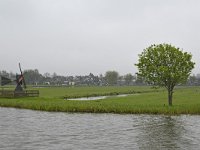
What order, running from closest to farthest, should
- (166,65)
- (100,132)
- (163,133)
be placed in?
(163,133), (100,132), (166,65)

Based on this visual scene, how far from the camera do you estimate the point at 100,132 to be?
30891 mm

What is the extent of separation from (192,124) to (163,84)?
1682 centimetres

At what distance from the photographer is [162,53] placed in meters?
51.3

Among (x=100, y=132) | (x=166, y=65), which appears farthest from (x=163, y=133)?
(x=166, y=65)

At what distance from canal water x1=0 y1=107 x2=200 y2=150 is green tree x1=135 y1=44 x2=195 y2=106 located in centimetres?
944

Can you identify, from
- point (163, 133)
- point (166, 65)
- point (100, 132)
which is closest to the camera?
point (163, 133)

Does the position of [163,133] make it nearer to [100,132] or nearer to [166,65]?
[100,132]

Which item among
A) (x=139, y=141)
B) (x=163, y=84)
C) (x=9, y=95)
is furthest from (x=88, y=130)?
(x=9, y=95)

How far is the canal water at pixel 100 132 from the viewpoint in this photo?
81.9 ft

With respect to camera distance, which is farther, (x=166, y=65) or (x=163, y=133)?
(x=166, y=65)

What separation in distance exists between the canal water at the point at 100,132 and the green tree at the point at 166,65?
944 cm

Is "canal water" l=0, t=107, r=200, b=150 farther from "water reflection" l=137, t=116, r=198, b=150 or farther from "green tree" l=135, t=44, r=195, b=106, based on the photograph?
"green tree" l=135, t=44, r=195, b=106

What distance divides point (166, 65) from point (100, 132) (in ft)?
79.1

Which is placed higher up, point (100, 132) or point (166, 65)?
point (166, 65)
